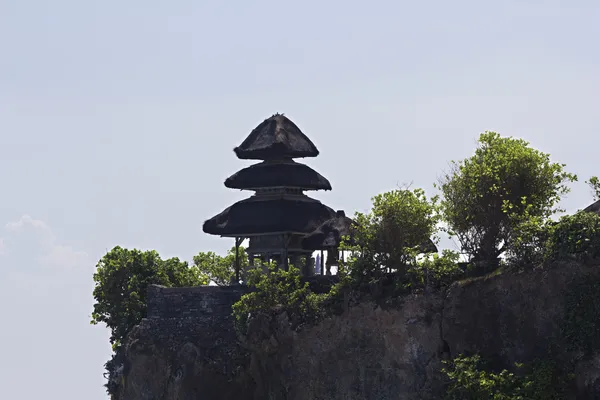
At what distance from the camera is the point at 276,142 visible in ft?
223

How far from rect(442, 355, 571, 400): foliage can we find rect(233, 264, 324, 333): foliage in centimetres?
840

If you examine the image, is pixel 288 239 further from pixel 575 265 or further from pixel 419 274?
pixel 575 265

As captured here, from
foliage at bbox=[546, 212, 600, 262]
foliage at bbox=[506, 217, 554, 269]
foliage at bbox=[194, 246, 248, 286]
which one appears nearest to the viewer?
foliage at bbox=[546, 212, 600, 262]

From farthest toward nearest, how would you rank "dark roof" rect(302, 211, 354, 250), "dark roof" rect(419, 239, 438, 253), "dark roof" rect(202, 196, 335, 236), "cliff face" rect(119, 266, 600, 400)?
"dark roof" rect(202, 196, 335, 236), "dark roof" rect(302, 211, 354, 250), "dark roof" rect(419, 239, 438, 253), "cliff face" rect(119, 266, 600, 400)

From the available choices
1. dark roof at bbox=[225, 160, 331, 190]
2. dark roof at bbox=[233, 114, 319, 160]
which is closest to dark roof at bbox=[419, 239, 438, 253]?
dark roof at bbox=[225, 160, 331, 190]

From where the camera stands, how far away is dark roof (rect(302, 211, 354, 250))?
64375 millimetres

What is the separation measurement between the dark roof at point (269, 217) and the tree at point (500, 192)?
1034 centimetres

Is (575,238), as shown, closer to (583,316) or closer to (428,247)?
(583,316)

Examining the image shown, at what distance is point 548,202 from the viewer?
192ft

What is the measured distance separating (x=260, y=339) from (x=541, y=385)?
15.1 metres

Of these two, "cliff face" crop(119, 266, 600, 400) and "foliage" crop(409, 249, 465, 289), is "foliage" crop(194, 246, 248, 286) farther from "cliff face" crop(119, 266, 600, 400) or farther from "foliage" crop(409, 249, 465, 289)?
"foliage" crop(409, 249, 465, 289)

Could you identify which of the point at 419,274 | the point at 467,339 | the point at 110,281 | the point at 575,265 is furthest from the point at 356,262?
the point at 110,281

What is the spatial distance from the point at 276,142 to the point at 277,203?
3097mm

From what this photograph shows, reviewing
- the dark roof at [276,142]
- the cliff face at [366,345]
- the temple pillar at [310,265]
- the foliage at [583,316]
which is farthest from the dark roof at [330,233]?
the foliage at [583,316]
